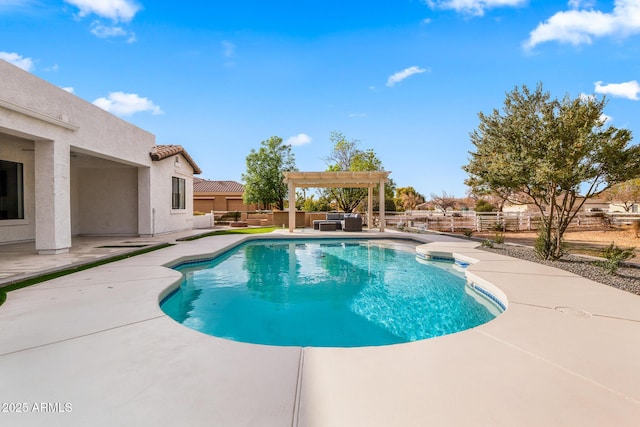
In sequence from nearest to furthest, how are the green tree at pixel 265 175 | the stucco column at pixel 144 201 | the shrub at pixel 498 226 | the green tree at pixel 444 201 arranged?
the stucco column at pixel 144 201 → the shrub at pixel 498 226 → the green tree at pixel 265 175 → the green tree at pixel 444 201

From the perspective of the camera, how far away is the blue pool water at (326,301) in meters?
4.56

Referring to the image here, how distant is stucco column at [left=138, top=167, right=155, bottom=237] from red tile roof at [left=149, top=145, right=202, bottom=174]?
2.11ft

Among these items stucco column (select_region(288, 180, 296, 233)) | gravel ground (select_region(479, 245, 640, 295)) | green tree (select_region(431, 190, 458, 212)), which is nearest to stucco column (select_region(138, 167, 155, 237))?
stucco column (select_region(288, 180, 296, 233))

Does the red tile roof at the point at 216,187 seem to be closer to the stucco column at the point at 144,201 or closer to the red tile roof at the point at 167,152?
the red tile roof at the point at 167,152

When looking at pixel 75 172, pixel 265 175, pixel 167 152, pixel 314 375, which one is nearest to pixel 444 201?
pixel 265 175

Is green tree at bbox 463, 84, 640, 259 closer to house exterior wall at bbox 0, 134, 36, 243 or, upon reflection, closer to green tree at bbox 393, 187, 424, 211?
house exterior wall at bbox 0, 134, 36, 243

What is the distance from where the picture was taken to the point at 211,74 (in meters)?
18.2

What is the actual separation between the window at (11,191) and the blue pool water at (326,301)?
Result: 6860 mm

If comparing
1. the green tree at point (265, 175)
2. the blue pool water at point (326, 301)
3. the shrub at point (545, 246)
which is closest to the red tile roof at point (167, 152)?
the blue pool water at point (326, 301)

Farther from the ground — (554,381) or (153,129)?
(153,129)

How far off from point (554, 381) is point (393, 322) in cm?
259

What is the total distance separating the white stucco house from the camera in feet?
25.8

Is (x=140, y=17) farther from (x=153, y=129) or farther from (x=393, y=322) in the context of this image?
(x=393, y=322)

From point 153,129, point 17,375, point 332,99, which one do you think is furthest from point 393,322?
point 332,99
